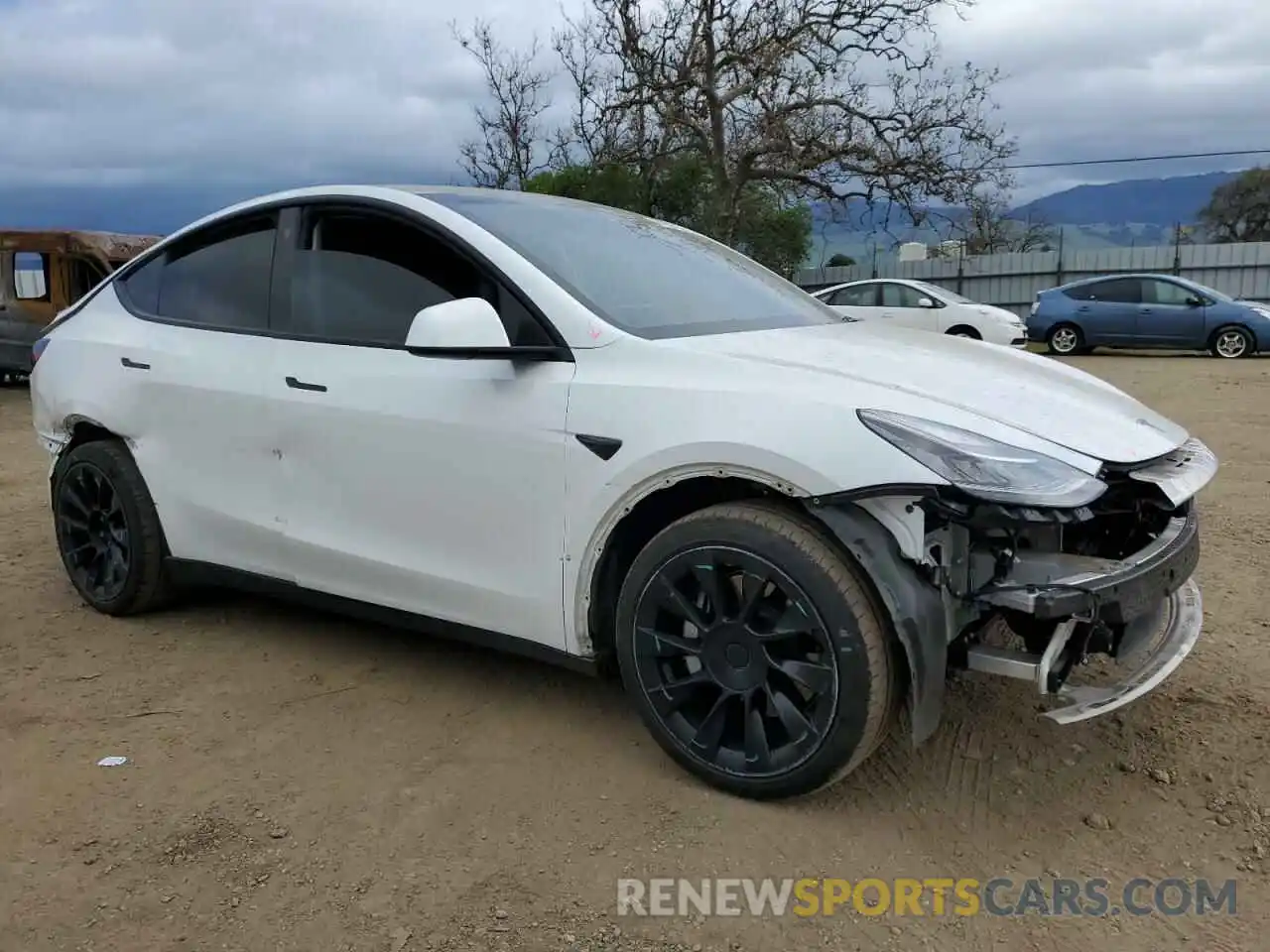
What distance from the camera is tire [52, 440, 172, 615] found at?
400cm

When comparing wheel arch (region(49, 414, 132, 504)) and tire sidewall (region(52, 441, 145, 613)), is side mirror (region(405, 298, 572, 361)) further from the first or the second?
wheel arch (region(49, 414, 132, 504))

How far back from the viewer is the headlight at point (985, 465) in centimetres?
232

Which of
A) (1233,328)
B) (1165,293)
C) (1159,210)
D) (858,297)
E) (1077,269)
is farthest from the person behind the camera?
(1159,210)

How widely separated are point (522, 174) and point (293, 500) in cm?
2216

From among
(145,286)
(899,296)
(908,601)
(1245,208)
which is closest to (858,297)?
(899,296)

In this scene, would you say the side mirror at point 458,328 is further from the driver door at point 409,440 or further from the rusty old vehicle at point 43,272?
the rusty old vehicle at point 43,272

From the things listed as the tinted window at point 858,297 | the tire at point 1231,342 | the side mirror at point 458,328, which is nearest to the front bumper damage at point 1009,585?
the side mirror at point 458,328

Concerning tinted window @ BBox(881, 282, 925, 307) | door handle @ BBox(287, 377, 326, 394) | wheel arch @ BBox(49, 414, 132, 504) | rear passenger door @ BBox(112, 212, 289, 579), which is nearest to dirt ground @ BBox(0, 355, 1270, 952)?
rear passenger door @ BBox(112, 212, 289, 579)

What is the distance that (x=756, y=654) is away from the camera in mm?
2609

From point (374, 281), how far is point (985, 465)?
6.68ft

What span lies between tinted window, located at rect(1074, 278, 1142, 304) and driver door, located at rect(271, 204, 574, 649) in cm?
1628

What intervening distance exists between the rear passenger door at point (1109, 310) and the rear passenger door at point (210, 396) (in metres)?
16.1

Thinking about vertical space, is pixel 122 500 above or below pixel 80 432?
below

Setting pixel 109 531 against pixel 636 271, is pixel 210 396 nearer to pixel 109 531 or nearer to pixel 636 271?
pixel 109 531
